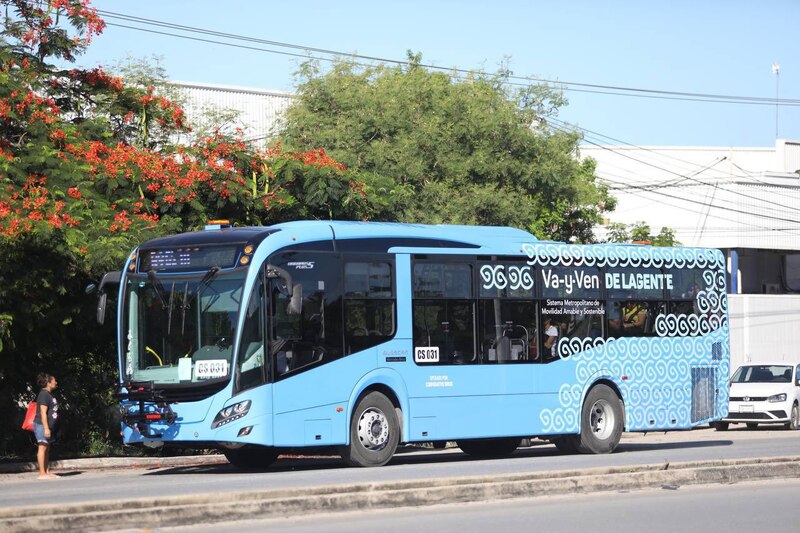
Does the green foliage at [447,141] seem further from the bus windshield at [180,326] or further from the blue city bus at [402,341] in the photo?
the bus windshield at [180,326]

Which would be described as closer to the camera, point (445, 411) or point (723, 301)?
point (445, 411)

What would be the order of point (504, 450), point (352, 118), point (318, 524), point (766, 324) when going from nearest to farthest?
point (318, 524) → point (504, 450) → point (352, 118) → point (766, 324)

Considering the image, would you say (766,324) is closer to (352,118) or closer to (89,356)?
(352,118)

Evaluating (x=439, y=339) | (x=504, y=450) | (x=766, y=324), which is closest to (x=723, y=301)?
(x=504, y=450)

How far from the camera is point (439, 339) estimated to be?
61.0 ft

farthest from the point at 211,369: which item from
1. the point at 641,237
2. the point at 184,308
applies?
the point at 641,237

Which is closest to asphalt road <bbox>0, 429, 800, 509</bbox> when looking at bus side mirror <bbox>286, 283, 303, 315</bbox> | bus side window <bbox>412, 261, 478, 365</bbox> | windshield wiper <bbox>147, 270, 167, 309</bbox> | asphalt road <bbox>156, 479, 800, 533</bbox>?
asphalt road <bbox>156, 479, 800, 533</bbox>

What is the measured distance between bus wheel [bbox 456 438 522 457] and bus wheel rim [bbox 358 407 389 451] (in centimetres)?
361

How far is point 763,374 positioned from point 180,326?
790 inches

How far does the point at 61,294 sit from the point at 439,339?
6075 millimetres

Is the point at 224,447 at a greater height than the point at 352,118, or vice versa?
the point at 352,118

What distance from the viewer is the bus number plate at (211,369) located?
16312mm

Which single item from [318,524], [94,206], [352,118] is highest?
[352,118]

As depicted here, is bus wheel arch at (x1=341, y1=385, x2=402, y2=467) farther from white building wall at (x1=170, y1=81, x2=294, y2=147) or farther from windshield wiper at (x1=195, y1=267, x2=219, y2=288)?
white building wall at (x1=170, y1=81, x2=294, y2=147)
